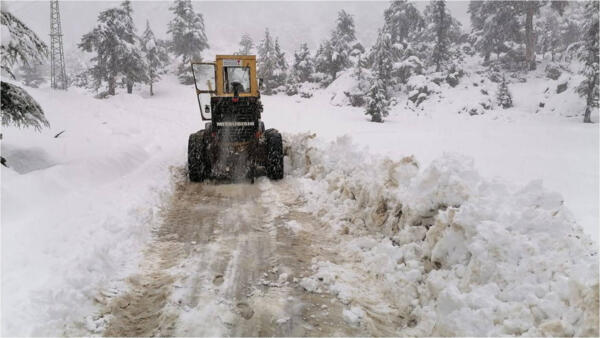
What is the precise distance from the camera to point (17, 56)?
24.8 feet

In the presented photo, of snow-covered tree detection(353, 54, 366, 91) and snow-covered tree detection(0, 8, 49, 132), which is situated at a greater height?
snow-covered tree detection(353, 54, 366, 91)

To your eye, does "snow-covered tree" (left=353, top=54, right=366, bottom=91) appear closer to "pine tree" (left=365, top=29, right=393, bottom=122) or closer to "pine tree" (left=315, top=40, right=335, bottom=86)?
"pine tree" (left=365, top=29, right=393, bottom=122)

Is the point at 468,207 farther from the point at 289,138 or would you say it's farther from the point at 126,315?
the point at 289,138

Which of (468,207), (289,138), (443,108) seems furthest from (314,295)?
(443,108)

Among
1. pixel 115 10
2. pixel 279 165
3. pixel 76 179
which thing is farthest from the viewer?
pixel 115 10

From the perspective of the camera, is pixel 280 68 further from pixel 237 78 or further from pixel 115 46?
→ pixel 237 78

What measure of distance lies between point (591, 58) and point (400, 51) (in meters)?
15.7

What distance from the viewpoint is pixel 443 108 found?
29.8 metres

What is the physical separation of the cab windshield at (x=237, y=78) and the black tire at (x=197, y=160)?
5.54 feet

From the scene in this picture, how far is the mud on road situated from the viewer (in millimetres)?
3850

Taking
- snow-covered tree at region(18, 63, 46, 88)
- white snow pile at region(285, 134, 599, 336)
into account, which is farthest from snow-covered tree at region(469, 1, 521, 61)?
snow-covered tree at region(18, 63, 46, 88)

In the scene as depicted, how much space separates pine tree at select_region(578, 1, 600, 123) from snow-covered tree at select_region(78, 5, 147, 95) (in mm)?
33729

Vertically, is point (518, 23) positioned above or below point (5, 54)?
above

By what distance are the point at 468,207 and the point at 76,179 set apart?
7.72m
